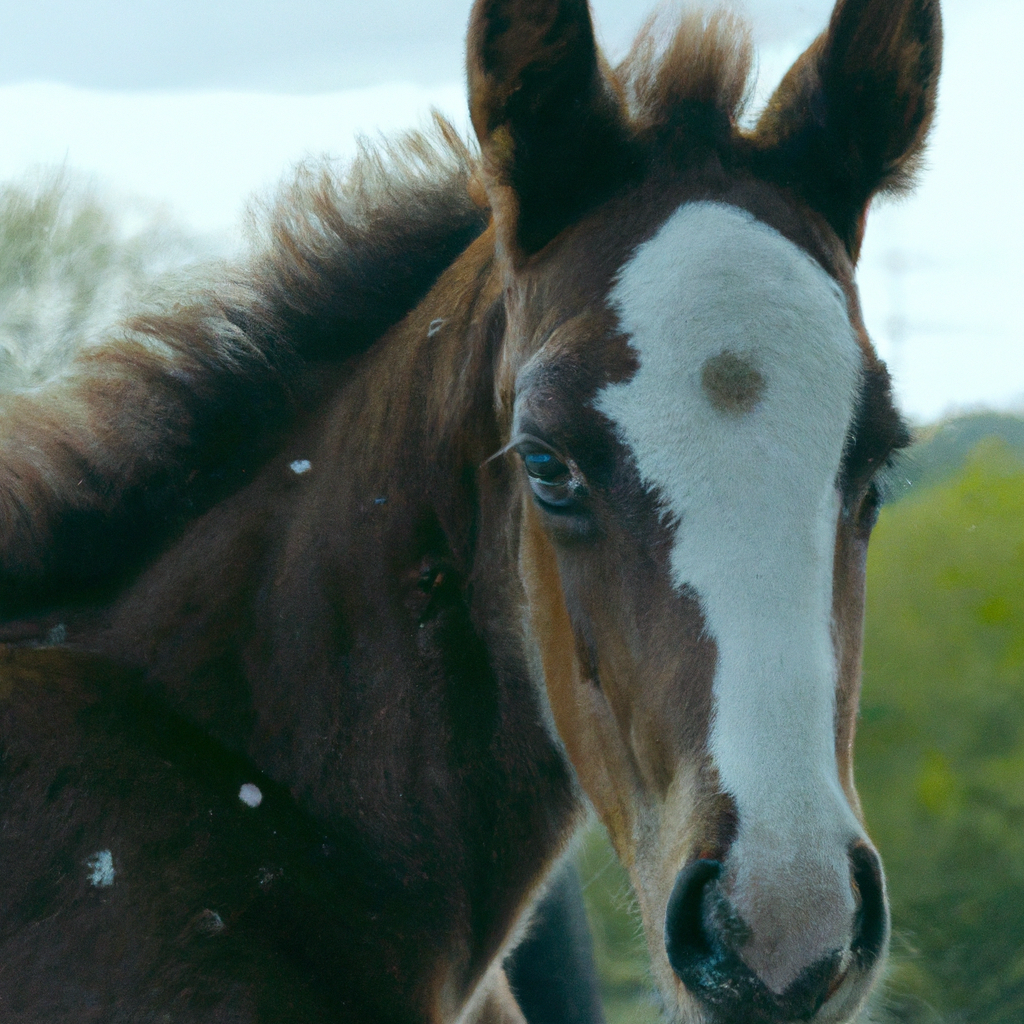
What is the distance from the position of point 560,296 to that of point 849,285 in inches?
21.1

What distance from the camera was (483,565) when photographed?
2.12m

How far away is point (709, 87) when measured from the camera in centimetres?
198

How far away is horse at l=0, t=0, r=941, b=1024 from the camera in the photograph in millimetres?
1516

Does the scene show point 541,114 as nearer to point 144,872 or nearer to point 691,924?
point 691,924

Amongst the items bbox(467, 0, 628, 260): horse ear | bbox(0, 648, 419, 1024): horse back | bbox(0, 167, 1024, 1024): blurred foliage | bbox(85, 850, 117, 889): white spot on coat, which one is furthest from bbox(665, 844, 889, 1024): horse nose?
bbox(0, 167, 1024, 1024): blurred foliage

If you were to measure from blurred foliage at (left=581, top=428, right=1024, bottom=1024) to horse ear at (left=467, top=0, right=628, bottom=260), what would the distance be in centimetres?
294

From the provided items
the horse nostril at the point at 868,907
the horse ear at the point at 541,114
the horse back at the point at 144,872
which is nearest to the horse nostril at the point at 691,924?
the horse nostril at the point at 868,907

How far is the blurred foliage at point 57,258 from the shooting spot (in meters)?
5.34

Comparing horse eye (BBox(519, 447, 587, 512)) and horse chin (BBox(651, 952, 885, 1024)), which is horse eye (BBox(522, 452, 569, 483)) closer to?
horse eye (BBox(519, 447, 587, 512))

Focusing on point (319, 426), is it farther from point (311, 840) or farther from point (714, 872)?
point (714, 872)

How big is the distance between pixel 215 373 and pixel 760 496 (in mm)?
1276

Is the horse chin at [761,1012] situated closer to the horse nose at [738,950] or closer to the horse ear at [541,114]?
the horse nose at [738,950]

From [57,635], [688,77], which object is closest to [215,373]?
[57,635]

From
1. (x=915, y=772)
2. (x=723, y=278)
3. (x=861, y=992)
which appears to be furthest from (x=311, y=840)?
(x=915, y=772)
